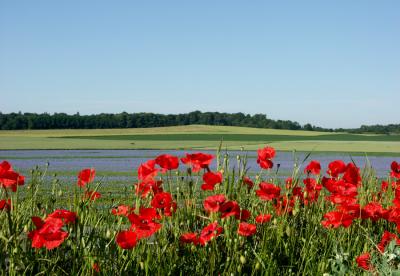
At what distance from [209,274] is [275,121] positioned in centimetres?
6572

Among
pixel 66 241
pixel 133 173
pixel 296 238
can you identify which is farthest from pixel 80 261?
pixel 133 173

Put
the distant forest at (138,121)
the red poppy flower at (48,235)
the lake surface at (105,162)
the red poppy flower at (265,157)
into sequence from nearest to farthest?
the red poppy flower at (48,235)
the red poppy flower at (265,157)
the lake surface at (105,162)
the distant forest at (138,121)

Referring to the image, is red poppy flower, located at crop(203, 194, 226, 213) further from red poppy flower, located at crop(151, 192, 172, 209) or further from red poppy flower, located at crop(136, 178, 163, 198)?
red poppy flower, located at crop(136, 178, 163, 198)

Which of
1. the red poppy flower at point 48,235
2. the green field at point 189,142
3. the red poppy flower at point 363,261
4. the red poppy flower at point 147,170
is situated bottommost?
the green field at point 189,142

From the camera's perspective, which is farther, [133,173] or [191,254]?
[133,173]

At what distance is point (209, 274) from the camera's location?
2.95 m

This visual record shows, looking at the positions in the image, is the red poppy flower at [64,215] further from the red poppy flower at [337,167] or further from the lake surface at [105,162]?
the lake surface at [105,162]

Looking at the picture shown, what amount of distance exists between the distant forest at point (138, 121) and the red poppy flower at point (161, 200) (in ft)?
190

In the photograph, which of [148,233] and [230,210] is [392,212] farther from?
[148,233]

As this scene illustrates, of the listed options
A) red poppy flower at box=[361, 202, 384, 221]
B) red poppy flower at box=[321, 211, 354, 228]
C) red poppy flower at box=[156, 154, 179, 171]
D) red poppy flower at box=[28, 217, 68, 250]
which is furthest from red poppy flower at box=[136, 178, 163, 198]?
red poppy flower at box=[361, 202, 384, 221]

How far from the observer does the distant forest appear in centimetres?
5881

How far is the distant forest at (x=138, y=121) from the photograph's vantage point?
58.8 m

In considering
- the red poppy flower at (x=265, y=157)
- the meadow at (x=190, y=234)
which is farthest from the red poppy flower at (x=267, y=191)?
the red poppy flower at (x=265, y=157)

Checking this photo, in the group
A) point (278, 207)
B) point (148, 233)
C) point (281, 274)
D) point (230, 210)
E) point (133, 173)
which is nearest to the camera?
point (148, 233)
